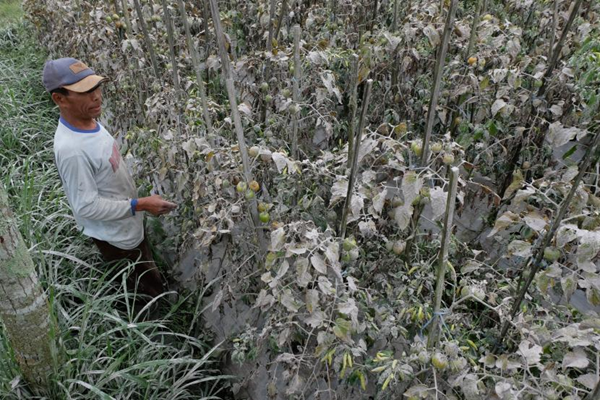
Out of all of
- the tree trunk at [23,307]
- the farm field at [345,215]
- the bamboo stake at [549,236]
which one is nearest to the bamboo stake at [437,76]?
the farm field at [345,215]

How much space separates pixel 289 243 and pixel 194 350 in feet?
3.92

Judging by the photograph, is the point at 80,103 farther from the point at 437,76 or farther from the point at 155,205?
the point at 437,76

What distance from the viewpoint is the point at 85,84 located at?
1816mm

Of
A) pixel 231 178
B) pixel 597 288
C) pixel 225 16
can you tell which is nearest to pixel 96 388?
pixel 231 178

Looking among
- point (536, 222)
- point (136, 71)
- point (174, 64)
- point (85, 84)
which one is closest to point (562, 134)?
point (536, 222)

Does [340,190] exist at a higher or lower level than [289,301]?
higher

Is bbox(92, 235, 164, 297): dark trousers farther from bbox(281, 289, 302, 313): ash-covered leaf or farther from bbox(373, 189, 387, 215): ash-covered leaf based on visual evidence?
bbox(373, 189, 387, 215): ash-covered leaf

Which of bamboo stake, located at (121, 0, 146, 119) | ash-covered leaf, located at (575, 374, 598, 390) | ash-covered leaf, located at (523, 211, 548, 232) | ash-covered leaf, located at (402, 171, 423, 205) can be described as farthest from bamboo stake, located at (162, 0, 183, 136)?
ash-covered leaf, located at (575, 374, 598, 390)

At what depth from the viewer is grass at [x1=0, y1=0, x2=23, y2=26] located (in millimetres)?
6654

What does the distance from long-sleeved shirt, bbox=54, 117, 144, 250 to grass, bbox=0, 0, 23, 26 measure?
19.3 feet

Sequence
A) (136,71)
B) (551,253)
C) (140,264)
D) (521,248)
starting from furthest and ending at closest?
(136,71), (140,264), (521,248), (551,253)

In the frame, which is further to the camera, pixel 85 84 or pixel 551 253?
pixel 85 84

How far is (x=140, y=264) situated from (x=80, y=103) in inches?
33.4

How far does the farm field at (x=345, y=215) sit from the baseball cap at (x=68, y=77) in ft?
0.93
